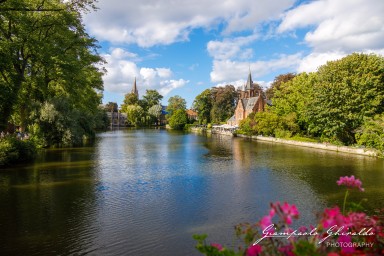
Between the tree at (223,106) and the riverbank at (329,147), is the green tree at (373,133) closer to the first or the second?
the riverbank at (329,147)

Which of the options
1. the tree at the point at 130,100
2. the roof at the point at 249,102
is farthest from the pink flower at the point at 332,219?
the tree at the point at 130,100

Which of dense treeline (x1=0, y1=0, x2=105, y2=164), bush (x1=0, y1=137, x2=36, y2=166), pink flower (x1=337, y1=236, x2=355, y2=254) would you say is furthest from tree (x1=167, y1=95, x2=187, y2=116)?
pink flower (x1=337, y1=236, x2=355, y2=254)

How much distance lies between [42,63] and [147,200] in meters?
17.0

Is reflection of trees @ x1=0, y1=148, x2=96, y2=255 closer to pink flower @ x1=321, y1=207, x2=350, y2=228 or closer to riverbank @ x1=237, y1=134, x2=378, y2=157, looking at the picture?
pink flower @ x1=321, y1=207, x2=350, y2=228

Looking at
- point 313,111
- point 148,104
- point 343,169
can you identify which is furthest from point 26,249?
point 148,104

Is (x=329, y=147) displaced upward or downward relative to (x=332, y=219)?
downward

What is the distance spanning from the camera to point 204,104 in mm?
94750

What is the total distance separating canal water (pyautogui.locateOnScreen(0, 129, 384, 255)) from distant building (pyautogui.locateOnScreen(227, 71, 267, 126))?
50.2 meters

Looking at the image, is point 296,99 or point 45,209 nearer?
point 45,209

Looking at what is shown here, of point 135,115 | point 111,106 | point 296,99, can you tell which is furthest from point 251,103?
point 111,106

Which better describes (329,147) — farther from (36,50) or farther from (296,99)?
(36,50)

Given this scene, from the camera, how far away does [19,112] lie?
111 ft

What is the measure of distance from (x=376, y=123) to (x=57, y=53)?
1168 inches

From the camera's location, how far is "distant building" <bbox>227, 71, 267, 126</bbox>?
7338 centimetres
